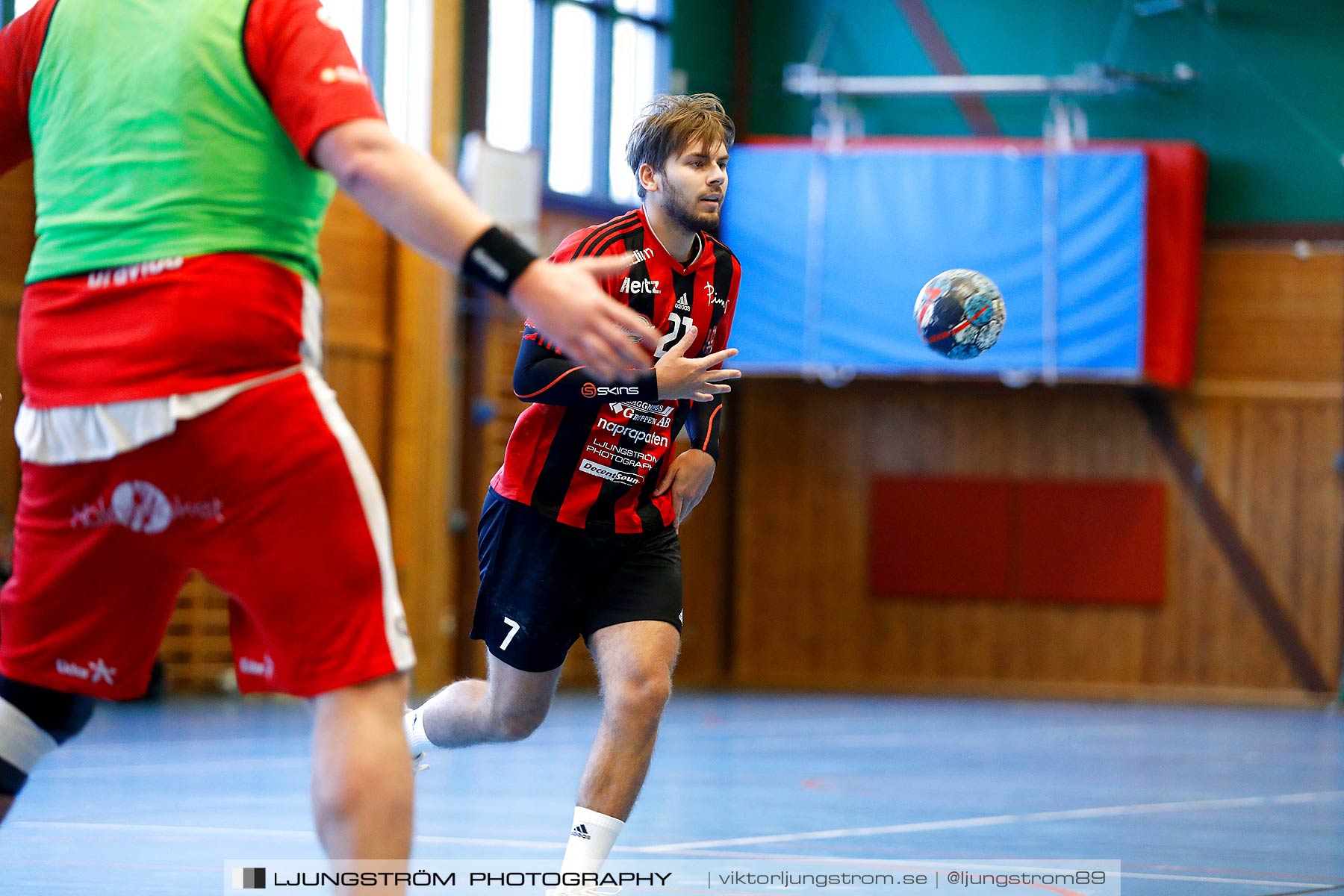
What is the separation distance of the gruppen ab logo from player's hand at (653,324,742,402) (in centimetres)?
158

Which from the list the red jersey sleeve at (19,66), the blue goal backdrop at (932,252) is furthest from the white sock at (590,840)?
the blue goal backdrop at (932,252)

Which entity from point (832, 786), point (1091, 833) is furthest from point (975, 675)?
point (1091, 833)

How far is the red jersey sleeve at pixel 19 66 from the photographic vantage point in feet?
9.24

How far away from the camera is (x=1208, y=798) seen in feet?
25.8

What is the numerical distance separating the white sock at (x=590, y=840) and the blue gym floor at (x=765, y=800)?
1286 millimetres

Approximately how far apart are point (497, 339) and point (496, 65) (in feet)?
8.48

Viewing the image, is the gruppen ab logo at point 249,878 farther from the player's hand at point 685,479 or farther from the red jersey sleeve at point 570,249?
the red jersey sleeve at point 570,249

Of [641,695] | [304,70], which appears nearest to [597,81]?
[641,695]

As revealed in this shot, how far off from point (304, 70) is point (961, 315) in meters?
3.63

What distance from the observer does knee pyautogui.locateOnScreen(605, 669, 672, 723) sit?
4094 mm

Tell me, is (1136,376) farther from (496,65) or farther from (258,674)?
(258,674)

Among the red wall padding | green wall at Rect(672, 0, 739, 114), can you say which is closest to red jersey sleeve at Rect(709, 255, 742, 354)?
green wall at Rect(672, 0, 739, 114)

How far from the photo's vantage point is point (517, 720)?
4551mm

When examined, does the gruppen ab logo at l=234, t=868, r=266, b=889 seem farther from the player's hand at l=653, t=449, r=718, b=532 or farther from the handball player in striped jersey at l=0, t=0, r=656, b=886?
the handball player in striped jersey at l=0, t=0, r=656, b=886
